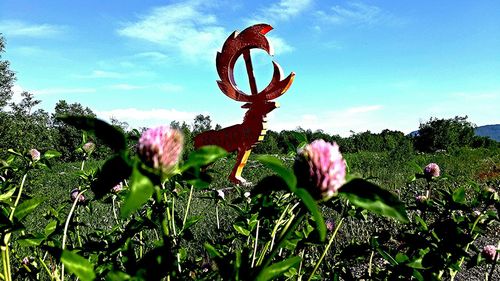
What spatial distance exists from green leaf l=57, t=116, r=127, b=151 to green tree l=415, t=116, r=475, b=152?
21.4 metres

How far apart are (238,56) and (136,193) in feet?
23.3

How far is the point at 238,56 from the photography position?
754 centimetres

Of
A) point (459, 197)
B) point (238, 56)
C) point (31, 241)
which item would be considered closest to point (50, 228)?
point (31, 241)

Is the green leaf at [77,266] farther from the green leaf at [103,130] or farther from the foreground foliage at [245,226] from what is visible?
the green leaf at [103,130]

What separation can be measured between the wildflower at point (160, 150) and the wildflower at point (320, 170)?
22 centimetres

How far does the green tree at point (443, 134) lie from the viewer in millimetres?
20953

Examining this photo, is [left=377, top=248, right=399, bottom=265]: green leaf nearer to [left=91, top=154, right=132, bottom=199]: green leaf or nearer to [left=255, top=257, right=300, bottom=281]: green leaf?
[left=255, top=257, right=300, bottom=281]: green leaf

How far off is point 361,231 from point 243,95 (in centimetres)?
358

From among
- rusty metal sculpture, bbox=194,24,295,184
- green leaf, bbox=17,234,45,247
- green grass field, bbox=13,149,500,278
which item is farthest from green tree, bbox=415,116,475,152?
Answer: green leaf, bbox=17,234,45,247

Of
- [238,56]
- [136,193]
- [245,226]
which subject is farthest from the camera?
[238,56]

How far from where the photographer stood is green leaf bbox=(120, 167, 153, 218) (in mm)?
607

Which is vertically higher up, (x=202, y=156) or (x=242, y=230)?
(x=202, y=156)

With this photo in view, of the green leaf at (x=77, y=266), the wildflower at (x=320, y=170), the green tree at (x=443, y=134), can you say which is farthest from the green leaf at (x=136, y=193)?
the green tree at (x=443, y=134)

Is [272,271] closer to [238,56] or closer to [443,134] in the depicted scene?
[238,56]
